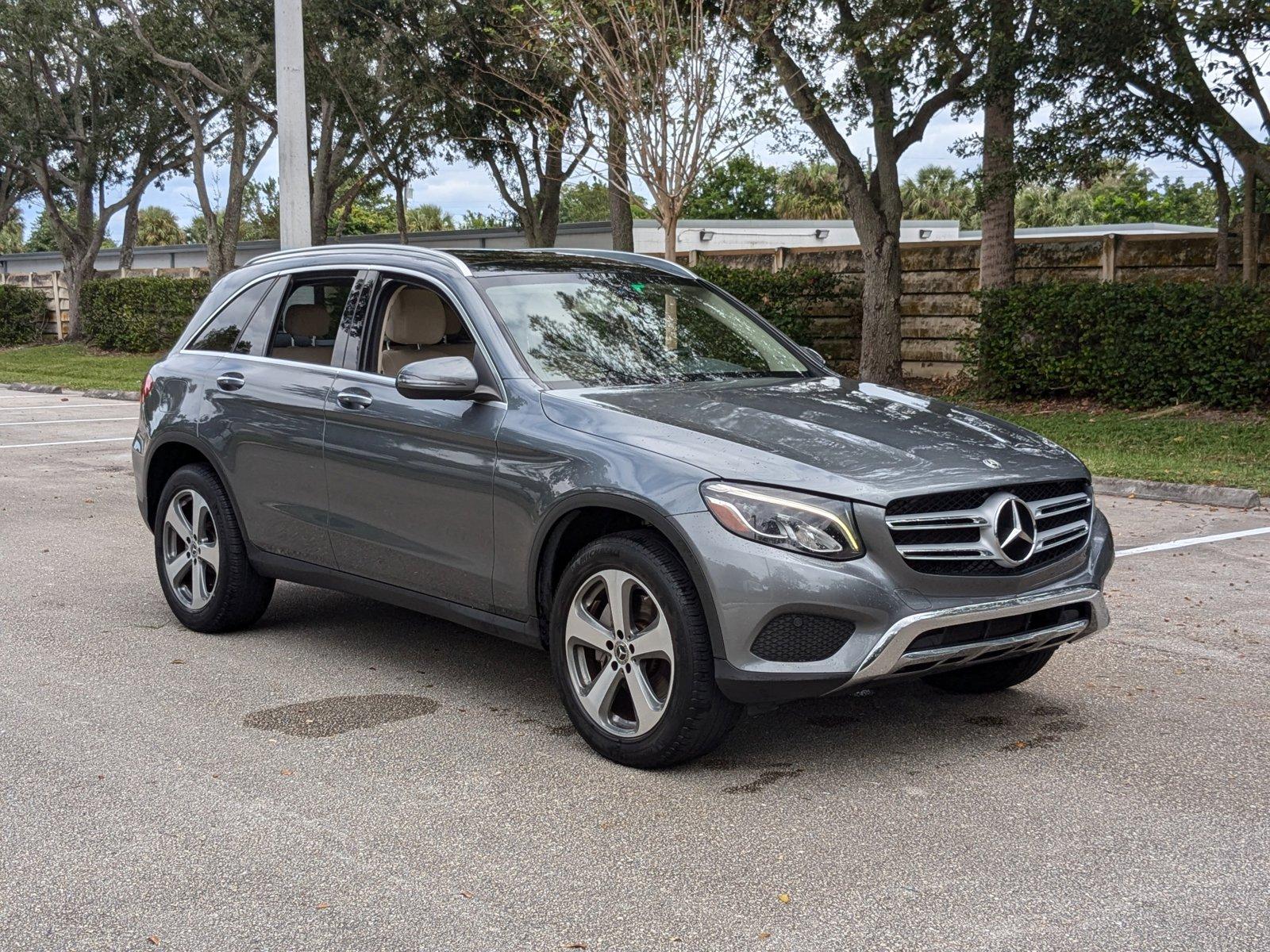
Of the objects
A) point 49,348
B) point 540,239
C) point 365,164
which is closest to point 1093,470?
point 540,239

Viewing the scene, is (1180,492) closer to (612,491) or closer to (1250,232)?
(1250,232)

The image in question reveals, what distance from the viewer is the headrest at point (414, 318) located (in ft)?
20.0

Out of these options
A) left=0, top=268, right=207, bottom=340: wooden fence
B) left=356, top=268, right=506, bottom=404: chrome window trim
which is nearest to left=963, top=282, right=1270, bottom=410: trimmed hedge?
left=356, top=268, right=506, bottom=404: chrome window trim

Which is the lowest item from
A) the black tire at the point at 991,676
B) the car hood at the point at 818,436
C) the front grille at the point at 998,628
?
the black tire at the point at 991,676

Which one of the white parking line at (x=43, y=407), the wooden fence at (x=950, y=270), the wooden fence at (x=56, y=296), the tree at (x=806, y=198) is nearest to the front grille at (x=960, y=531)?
the wooden fence at (x=950, y=270)

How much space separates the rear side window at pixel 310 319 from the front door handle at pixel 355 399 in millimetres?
365

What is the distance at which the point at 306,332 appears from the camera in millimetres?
6586

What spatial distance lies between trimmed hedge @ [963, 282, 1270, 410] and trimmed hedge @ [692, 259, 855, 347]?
2.59 metres

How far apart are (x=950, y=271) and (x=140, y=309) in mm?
21980

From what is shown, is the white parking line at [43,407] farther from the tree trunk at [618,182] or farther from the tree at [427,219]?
the tree at [427,219]

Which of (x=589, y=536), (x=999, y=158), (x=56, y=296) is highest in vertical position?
(x=999, y=158)

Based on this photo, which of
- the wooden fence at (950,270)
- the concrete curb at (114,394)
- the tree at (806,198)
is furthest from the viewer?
the tree at (806,198)

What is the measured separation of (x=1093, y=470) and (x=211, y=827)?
A: 9629mm

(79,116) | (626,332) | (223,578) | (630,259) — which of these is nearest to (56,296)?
(79,116)
